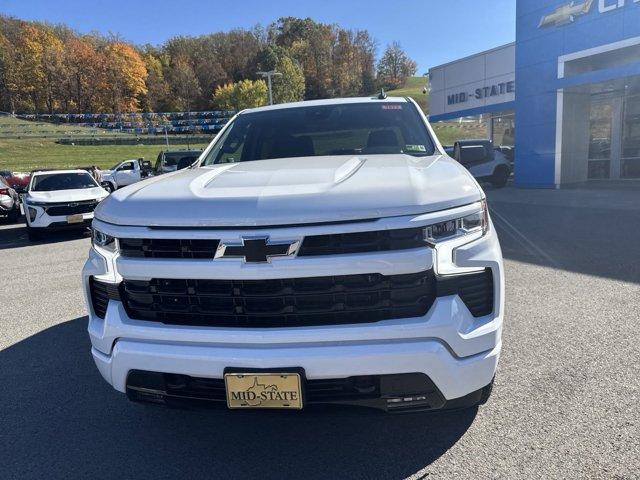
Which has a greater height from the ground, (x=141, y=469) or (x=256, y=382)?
(x=256, y=382)

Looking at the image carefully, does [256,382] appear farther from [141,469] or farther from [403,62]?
[403,62]

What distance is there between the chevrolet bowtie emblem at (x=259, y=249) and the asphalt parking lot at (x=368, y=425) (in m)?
0.71

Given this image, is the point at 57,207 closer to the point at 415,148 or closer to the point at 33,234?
the point at 33,234

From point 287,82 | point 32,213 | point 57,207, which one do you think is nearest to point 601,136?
point 57,207

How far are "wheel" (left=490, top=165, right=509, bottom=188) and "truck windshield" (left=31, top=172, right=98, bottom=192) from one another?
13832 millimetres

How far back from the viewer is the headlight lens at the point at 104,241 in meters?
2.35

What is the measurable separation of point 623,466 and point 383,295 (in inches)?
56.2

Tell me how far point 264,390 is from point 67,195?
1001cm

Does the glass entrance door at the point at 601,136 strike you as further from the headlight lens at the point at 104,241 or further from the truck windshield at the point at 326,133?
the headlight lens at the point at 104,241

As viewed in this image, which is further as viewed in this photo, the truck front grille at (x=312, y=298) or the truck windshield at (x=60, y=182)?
the truck windshield at (x=60, y=182)

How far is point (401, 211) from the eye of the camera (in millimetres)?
2061

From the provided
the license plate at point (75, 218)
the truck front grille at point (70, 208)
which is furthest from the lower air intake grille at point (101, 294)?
the license plate at point (75, 218)

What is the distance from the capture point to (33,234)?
1034 cm

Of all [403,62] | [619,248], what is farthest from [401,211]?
[403,62]
